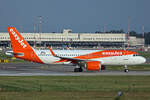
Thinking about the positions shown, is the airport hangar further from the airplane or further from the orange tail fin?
the airplane

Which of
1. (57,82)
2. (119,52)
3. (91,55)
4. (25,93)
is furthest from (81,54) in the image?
(25,93)

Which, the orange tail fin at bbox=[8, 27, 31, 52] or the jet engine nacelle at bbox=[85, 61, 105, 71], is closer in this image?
the jet engine nacelle at bbox=[85, 61, 105, 71]

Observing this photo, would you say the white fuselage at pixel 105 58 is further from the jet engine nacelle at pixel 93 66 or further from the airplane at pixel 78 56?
the jet engine nacelle at pixel 93 66

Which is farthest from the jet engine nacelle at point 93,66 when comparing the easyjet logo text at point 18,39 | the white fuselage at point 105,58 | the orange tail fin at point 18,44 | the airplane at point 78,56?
the easyjet logo text at point 18,39

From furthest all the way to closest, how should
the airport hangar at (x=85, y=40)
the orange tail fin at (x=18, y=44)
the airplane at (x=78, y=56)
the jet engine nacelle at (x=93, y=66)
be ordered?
the airport hangar at (x=85, y=40) < the orange tail fin at (x=18, y=44) < the airplane at (x=78, y=56) < the jet engine nacelle at (x=93, y=66)

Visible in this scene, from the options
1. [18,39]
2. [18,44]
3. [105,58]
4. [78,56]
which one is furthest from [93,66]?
[18,39]

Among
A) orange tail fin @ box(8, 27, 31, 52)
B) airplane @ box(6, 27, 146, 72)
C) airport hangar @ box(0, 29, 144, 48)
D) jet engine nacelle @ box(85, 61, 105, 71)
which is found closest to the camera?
jet engine nacelle @ box(85, 61, 105, 71)

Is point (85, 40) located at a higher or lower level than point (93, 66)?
higher

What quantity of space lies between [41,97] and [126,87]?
27.7ft

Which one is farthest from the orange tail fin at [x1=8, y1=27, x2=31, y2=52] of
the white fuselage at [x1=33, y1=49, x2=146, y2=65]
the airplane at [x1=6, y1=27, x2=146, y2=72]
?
the white fuselage at [x1=33, y1=49, x2=146, y2=65]

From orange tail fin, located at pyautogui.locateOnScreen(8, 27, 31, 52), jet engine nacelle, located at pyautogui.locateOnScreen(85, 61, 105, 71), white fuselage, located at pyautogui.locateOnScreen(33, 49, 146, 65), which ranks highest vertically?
orange tail fin, located at pyautogui.locateOnScreen(8, 27, 31, 52)

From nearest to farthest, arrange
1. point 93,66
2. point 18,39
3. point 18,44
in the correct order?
1. point 93,66
2. point 18,44
3. point 18,39

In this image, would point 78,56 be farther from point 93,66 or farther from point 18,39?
point 18,39

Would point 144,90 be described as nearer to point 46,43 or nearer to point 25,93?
point 25,93
